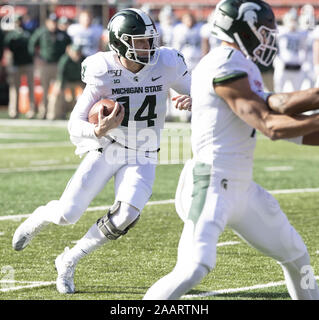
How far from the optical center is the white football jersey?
431 centimetres

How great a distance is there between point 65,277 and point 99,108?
102cm

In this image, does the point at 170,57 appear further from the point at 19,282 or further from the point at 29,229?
the point at 19,282

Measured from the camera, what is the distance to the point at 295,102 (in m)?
4.26

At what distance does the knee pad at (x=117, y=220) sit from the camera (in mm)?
5496

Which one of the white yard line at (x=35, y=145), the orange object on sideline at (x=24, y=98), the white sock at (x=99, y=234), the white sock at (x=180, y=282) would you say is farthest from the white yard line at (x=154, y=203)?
the orange object on sideline at (x=24, y=98)

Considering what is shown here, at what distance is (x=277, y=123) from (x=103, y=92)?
1.83 metres

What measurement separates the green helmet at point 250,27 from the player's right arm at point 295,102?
0.26 meters

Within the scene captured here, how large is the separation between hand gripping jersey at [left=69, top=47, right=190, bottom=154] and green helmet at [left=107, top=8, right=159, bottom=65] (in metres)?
→ 0.10

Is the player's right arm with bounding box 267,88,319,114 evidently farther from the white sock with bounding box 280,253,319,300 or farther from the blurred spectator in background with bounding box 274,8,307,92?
the blurred spectator in background with bounding box 274,8,307,92

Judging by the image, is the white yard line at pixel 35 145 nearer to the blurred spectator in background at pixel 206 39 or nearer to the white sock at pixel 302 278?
the blurred spectator in background at pixel 206 39

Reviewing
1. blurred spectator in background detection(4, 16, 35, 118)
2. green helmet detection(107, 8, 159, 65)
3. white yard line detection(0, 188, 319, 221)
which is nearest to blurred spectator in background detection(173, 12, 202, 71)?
blurred spectator in background detection(4, 16, 35, 118)

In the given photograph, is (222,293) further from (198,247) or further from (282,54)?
(282,54)

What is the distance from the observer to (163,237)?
7.22 metres
